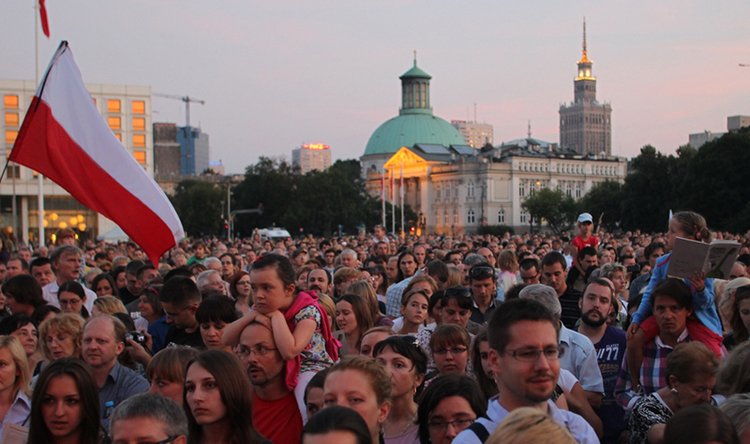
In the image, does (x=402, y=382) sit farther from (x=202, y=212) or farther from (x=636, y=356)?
(x=202, y=212)

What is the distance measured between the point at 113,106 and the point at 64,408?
7715 centimetres

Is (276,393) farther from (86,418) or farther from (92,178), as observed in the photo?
(92,178)

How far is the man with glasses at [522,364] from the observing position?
375 cm

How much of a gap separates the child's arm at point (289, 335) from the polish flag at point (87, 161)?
4.16 metres

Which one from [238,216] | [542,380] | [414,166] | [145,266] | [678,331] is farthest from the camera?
[414,166]

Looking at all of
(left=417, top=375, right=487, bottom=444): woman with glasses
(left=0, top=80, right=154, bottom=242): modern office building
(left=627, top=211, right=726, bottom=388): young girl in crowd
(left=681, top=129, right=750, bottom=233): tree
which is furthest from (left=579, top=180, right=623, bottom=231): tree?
(left=417, top=375, right=487, bottom=444): woman with glasses

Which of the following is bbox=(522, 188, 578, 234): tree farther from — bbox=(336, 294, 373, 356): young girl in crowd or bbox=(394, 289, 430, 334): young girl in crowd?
bbox=(336, 294, 373, 356): young girl in crowd

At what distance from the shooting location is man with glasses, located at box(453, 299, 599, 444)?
148 inches

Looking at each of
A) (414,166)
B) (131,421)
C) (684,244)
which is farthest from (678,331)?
(414,166)

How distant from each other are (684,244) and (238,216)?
89039mm

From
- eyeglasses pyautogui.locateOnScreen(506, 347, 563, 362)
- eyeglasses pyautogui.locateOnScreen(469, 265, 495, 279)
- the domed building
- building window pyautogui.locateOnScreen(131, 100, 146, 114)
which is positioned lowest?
eyeglasses pyautogui.locateOnScreen(506, 347, 563, 362)

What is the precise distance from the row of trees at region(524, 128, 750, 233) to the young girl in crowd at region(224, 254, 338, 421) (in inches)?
1533

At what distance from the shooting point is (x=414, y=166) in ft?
452

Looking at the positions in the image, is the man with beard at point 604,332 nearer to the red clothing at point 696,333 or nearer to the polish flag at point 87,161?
the red clothing at point 696,333
